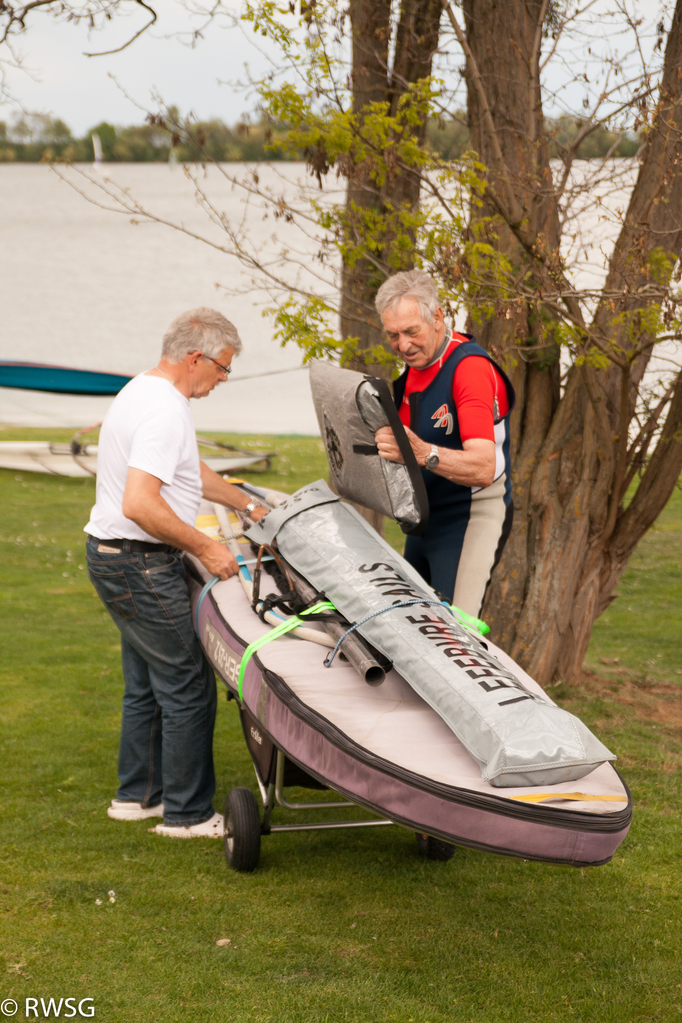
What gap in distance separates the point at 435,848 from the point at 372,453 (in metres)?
1.51

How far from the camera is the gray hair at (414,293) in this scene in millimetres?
3201

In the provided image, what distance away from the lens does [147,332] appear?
3105 cm

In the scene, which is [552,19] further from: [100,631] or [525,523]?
[100,631]

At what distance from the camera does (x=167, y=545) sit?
3.42 m

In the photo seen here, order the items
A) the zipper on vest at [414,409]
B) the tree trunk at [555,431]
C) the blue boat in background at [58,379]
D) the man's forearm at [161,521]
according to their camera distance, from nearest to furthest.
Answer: the man's forearm at [161,521], the zipper on vest at [414,409], the tree trunk at [555,431], the blue boat in background at [58,379]

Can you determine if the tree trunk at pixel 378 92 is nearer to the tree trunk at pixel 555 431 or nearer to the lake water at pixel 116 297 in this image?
the tree trunk at pixel 555 431

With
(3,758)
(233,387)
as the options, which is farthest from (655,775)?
(233,387)

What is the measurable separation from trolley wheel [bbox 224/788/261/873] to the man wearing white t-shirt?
279mm

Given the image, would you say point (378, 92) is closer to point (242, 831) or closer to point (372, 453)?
point (372, 453)

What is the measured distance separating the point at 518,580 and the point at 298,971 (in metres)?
2.90

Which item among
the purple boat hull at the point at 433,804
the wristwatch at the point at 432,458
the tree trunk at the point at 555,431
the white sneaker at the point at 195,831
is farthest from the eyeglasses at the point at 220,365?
the white sneaker at the point at 195,831

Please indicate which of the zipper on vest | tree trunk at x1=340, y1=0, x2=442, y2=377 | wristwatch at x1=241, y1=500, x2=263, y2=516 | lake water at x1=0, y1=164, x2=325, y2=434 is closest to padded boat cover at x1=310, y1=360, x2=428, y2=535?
the zipper on vest

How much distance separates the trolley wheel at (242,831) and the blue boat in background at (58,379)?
1335 cm

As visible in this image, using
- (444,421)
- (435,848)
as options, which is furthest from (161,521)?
(435,848)
